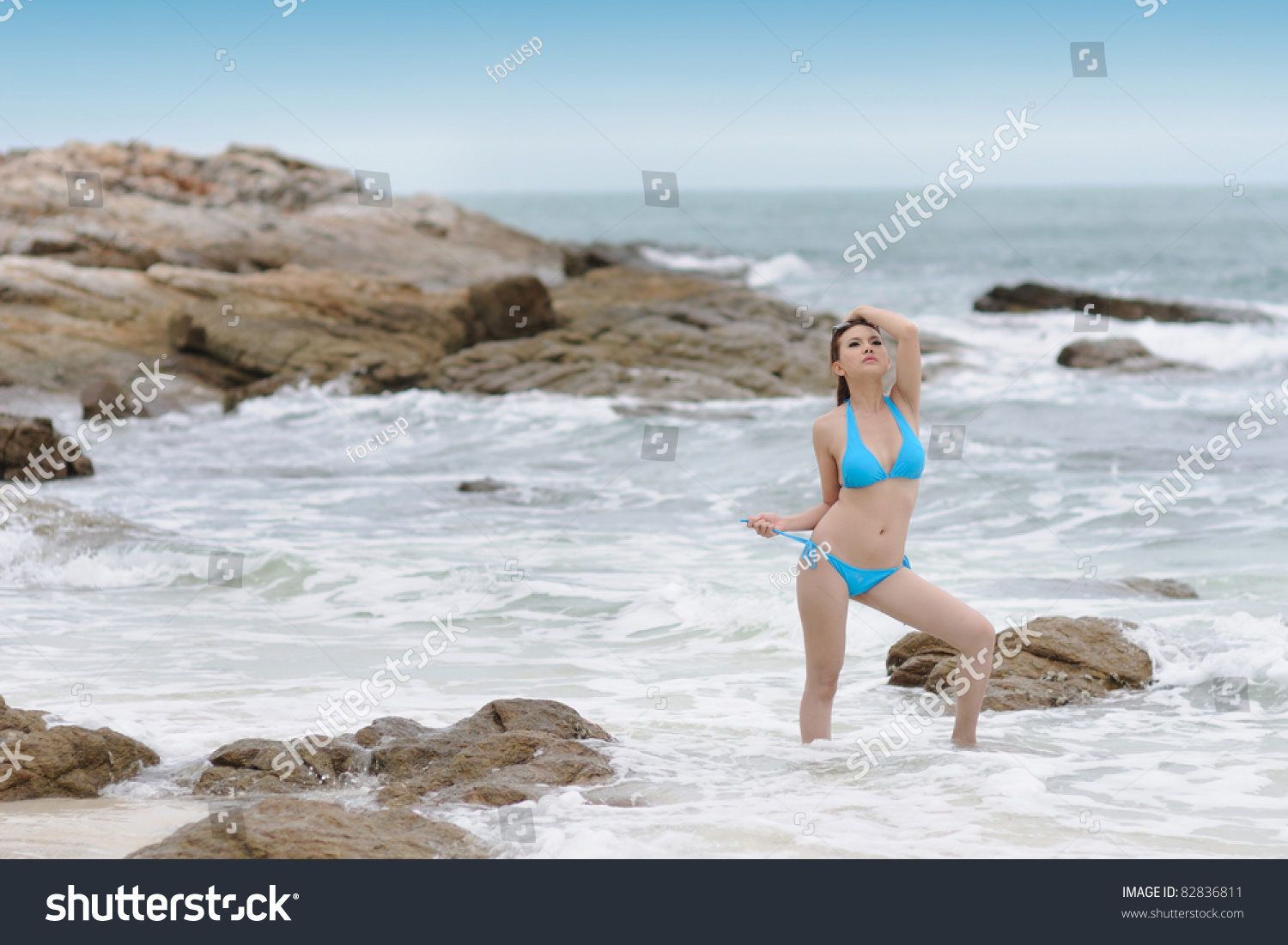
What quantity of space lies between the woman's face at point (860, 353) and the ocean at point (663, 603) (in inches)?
68.7

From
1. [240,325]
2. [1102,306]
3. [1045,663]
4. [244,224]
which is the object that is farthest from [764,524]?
[1102,306]

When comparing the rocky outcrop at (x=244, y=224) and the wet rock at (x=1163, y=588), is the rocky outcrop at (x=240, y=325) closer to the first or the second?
the rocky outcrop at (x=244, y=224)

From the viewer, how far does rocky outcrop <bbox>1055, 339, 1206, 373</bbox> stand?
25.7 meters

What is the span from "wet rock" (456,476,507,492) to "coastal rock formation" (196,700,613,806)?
966 cm

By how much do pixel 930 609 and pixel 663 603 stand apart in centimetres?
450

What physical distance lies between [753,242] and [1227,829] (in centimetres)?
6558

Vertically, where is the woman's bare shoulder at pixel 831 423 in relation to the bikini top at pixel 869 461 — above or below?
above

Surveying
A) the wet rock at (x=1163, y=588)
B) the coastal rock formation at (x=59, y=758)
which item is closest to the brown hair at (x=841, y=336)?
the coastal rock formation at (x=59, y=758)

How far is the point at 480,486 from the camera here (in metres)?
15.5

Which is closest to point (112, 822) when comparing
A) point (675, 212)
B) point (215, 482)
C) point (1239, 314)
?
point (215, 482)

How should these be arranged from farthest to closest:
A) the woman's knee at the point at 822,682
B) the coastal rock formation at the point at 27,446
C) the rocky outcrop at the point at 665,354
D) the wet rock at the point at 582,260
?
the wet rock at the point at 582,260 → the rocky outcrop at the point at 665,354 → the coastal rock formation at the point at 27,446 → the woman's knee at the point at 822,682

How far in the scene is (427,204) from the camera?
40531 millimetres

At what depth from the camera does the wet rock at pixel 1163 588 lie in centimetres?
938

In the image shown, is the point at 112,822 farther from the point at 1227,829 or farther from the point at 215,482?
the point at 215,482
